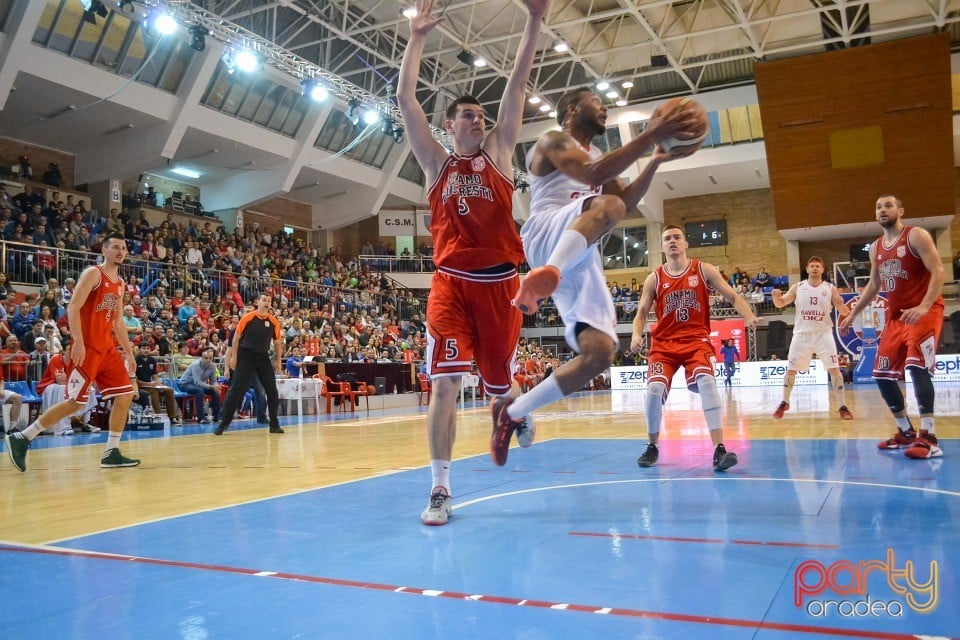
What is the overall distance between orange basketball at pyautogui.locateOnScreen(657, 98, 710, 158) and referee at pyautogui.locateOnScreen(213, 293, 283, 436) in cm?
839

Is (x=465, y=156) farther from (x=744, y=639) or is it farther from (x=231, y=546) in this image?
(x=744, y=639)

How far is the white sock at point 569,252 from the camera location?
336 centimetres

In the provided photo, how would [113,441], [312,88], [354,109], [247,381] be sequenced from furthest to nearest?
[354,109]
[312,88]
[247,381]
[113,441]

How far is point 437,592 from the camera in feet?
8.21

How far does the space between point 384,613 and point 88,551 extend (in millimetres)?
1673

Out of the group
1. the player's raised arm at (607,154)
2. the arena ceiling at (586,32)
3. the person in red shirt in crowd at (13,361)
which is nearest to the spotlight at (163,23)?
the arena ceiling at (586,32)

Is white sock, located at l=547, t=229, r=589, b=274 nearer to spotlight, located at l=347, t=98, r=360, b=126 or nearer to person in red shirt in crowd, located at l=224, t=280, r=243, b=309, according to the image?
person in red shirt in crowd, located at l=224, t=280, r=243, b=309

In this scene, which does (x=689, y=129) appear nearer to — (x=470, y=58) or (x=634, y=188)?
(x=634, y=188)

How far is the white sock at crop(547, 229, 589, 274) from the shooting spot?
336cm

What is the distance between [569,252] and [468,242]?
0.92 meters

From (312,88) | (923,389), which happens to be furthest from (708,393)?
(312,88)

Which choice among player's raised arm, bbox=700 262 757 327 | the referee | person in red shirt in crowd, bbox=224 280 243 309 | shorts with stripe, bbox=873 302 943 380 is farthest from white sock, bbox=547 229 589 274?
person in red shirt in crowd, bbox=224 280 243 309

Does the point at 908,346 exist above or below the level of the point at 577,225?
below

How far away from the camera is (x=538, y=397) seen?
3844mm
